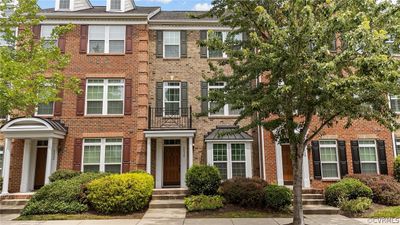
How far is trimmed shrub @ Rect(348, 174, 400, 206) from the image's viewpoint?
1162 cm

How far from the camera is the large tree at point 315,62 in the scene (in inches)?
263

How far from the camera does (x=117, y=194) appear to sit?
10523 mm

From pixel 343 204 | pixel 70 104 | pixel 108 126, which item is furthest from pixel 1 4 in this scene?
pixel 343 204

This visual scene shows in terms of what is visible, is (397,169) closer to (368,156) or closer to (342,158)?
(368,156)

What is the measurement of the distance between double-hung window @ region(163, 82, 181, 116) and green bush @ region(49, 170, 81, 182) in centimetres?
520

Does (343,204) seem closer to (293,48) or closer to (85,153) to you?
(293,48)

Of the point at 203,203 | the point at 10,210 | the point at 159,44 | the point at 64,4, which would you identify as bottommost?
the point at 10,210

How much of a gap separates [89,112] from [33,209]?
18.2ft

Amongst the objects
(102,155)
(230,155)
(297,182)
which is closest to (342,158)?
(230,155)

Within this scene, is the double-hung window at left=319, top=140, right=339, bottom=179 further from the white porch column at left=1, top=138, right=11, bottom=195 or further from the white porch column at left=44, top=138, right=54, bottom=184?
the white porch column at left=1, top=138, right=11, bottom=195

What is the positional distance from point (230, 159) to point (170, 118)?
12.0 feet

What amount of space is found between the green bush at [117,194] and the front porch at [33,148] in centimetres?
392

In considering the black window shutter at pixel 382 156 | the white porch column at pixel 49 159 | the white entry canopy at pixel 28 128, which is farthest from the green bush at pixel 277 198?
the white entry canopy at pixel 28 128

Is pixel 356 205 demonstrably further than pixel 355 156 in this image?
No
